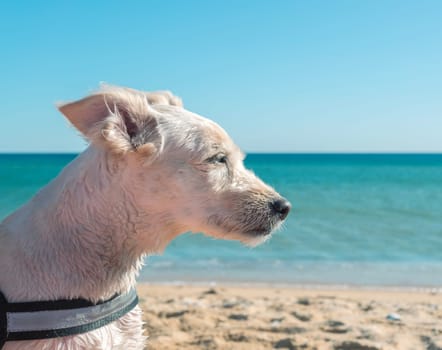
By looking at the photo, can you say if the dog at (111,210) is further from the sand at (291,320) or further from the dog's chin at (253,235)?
the sand at (291,320)

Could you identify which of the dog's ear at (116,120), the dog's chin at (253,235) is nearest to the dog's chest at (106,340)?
the dog's chin at (253,235)

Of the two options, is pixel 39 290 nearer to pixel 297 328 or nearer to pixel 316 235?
pixel 297 328

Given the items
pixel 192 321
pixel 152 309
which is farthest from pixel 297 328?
pixel 152 309

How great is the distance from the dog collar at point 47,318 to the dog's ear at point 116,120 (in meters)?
0.74

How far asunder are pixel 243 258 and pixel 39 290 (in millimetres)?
9978

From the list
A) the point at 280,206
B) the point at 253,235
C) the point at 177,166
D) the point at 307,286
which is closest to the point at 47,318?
the point at 177,166

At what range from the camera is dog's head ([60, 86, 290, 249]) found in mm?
2559

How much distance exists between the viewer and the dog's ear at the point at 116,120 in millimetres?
2497

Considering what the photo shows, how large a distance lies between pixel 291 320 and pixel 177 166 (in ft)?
14.6

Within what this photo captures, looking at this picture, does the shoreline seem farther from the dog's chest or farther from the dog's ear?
the dog's ear

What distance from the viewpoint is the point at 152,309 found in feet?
24.1

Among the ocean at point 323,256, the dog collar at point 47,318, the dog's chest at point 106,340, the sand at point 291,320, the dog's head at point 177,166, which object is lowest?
the ocean at point 323,256

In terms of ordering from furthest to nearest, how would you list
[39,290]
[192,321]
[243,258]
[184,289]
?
[243,258], [184,289], [192,321], [39,290]

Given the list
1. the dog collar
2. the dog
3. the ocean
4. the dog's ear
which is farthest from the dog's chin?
the ocean
